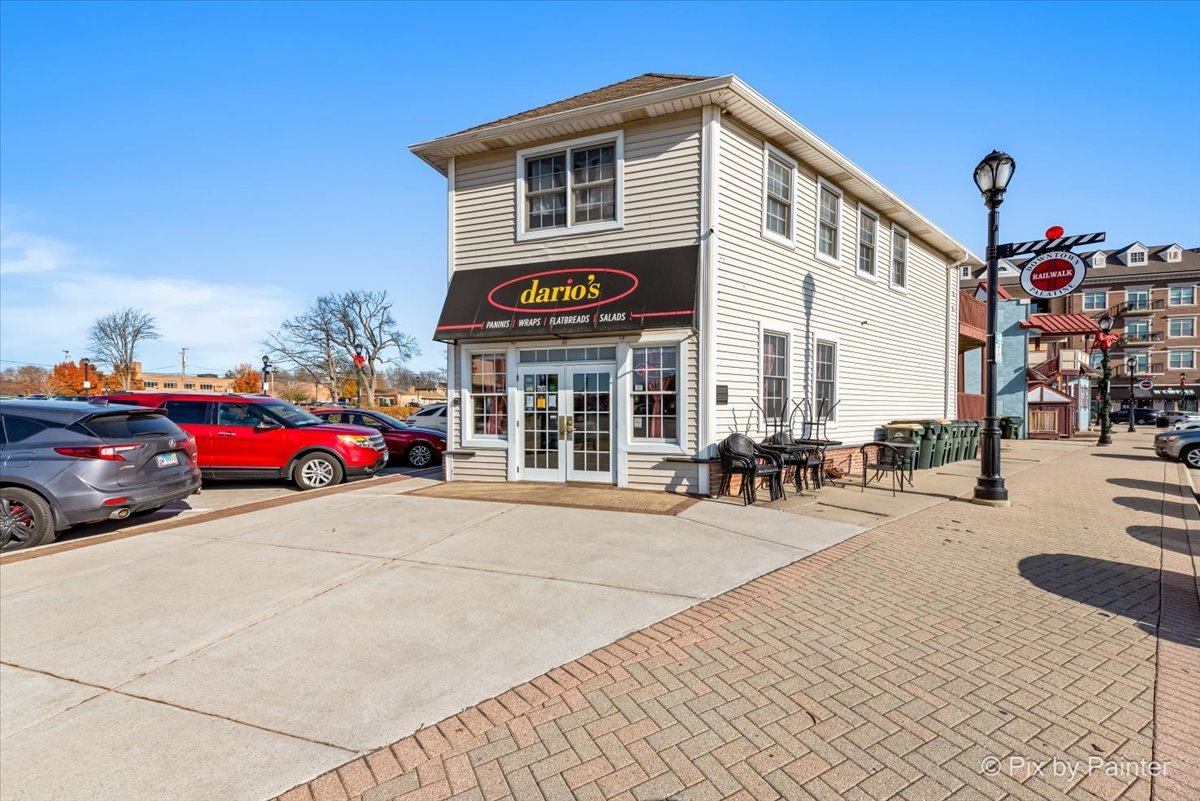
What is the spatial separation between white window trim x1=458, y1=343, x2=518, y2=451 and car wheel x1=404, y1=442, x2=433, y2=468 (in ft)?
13.4

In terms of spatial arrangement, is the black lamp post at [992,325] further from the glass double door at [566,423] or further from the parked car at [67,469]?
the parked car at [67,469]

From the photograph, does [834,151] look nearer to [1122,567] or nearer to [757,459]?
[757,459]

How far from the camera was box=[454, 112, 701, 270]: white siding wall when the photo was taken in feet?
30.2

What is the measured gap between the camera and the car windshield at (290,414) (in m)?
10.9

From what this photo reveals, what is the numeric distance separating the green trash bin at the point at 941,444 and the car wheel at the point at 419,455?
1212cm

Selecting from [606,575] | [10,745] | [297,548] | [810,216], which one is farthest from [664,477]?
[10,745]

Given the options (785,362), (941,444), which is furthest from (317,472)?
(941,444)

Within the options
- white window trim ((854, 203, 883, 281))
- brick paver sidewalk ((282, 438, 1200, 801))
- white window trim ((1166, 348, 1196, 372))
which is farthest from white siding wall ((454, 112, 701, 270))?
white window trim ((1166, 348, 1196, 372))

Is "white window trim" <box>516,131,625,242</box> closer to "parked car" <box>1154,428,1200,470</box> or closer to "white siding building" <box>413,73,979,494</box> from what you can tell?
"white siding building" <box>413,73,979,494</box>

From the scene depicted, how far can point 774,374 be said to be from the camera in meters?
10.6

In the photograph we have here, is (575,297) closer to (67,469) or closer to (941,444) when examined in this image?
(67,469)

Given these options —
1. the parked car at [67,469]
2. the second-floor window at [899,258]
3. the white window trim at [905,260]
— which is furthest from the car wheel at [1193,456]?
the parked car at [67,469]

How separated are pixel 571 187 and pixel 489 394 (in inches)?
154

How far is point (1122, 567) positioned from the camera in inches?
223
